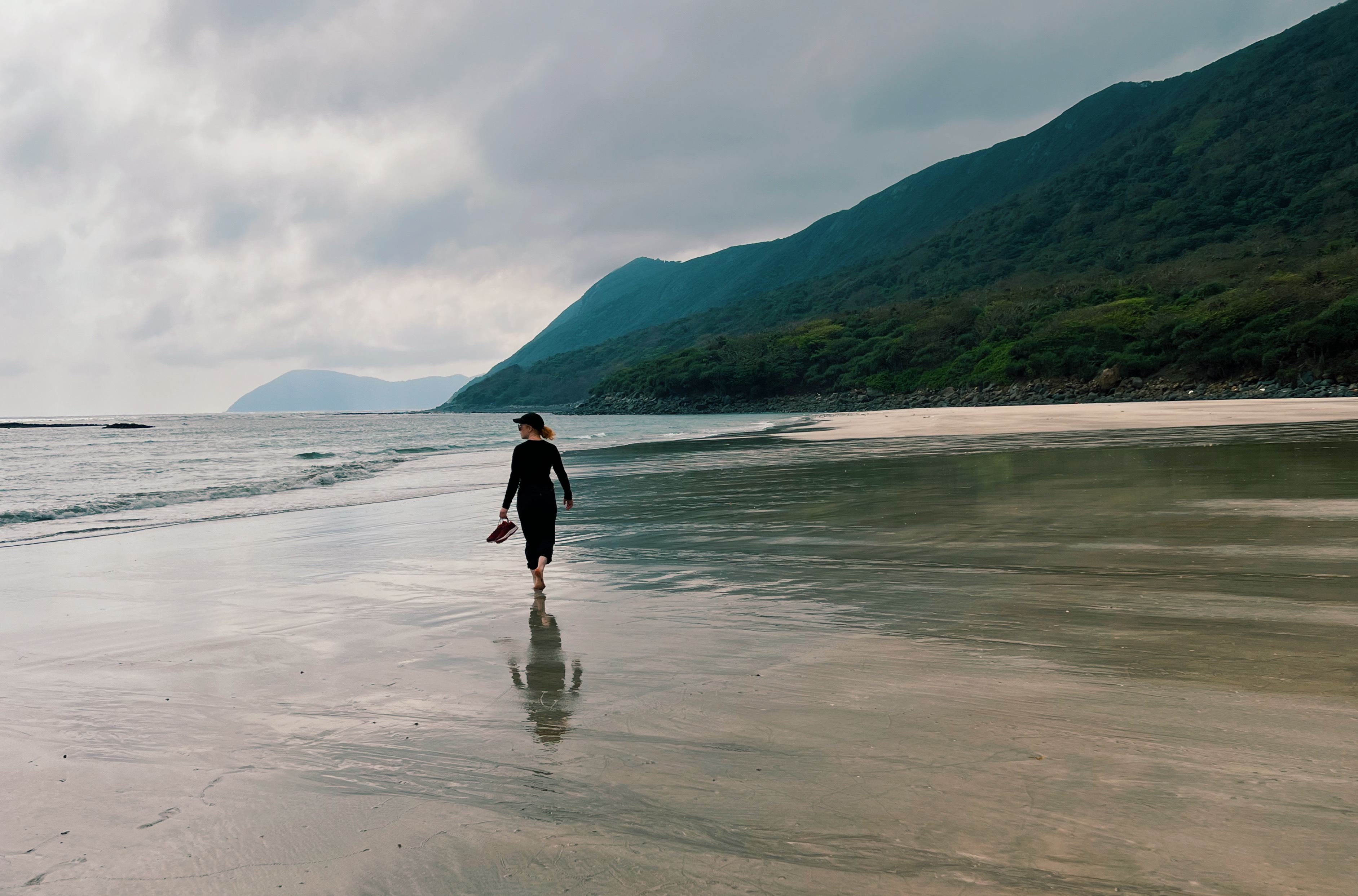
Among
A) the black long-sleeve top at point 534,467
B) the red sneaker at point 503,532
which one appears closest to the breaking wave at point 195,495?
the red sneaker at point 503,532

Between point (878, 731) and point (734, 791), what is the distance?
911 millimetres

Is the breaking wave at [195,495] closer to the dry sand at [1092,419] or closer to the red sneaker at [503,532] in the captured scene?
the red sneaker at [503,532]

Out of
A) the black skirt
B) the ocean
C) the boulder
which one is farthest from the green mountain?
the black skirt

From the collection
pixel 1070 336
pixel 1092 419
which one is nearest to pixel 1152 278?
pixel 1070 336

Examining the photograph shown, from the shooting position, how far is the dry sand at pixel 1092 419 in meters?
30.1

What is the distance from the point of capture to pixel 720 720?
13.5 feet

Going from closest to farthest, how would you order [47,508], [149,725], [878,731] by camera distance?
[878,731], [149,725], [47,508]

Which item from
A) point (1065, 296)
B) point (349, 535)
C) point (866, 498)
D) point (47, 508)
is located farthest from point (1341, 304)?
point (47, 508)

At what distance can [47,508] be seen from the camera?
691 inches

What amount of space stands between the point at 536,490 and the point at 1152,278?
5111 inches

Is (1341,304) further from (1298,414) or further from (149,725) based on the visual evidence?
(149,725)

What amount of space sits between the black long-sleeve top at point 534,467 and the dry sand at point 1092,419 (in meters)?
23.5

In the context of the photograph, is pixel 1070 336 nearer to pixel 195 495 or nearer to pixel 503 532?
pixel 195 495

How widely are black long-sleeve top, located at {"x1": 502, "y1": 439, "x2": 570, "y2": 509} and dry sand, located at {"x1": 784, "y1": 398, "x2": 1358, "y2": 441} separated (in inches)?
927
